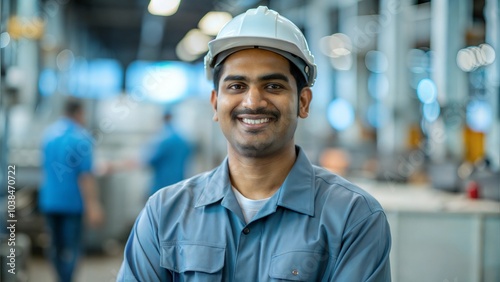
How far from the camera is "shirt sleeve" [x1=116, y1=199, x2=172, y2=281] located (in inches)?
66.4

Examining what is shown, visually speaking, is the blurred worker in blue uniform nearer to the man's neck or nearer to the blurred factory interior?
the blurred factory interior

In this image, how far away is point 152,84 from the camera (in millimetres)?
5270

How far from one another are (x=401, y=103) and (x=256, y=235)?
21.4 ft

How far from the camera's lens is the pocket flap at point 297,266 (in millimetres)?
1581

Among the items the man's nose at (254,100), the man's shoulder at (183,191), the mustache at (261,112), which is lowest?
the man's shoulder at (183,191)

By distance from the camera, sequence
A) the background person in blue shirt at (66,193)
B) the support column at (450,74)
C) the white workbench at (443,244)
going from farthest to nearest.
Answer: the support column at (450,74) → the background person in blue shirt at (66,193) → the white workbench at (443,244)

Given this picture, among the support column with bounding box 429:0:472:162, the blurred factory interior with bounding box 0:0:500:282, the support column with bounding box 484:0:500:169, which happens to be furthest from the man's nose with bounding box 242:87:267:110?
the support column with bounding box 429:0:472:162

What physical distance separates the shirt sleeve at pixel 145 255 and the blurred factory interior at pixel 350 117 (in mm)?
1300

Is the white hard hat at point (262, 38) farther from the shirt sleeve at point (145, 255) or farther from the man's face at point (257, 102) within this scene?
the shirt sleeve at point (145, 255)

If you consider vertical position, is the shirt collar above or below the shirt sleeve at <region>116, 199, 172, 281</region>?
above

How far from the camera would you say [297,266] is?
1584 millimetres

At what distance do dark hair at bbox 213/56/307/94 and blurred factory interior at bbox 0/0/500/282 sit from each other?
1174 millimetres

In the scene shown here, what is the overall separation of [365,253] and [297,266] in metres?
0.17

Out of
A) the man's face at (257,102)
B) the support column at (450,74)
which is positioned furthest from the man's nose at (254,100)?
the support column at (450,74)
